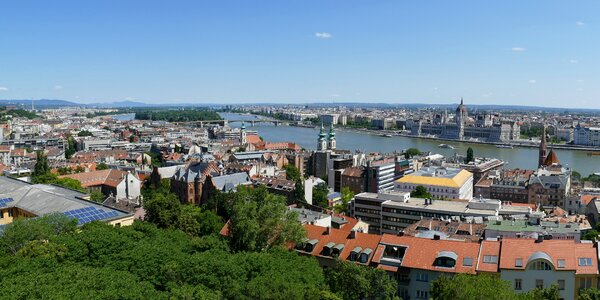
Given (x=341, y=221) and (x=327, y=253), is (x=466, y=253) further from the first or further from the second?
(x=341, y=221)

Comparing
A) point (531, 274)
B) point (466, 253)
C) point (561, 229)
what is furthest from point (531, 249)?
point (561, 229)

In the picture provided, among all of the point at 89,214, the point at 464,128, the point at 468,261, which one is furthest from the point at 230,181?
the point at 464,128

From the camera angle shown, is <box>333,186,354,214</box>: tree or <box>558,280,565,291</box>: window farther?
<box>333,186,354,214</box>: tree

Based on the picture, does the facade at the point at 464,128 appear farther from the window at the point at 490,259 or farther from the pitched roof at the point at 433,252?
the window at the point at 490,259

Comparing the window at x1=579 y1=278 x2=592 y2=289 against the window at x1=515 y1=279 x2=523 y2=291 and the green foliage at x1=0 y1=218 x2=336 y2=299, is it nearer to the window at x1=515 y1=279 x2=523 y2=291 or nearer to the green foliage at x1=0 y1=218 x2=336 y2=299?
the window at x1=515 y1=279 x2=523 y2=291

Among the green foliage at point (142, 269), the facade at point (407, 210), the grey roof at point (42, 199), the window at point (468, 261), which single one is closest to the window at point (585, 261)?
the window at point (468, 261)

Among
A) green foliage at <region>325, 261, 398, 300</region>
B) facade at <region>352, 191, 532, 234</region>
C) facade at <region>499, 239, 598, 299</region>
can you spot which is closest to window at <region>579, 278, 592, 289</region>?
facade at <region>499, 239, 598, 299</region>

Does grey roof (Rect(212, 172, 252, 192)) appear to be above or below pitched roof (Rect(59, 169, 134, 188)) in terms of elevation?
above
